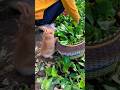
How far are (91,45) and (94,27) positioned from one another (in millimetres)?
97

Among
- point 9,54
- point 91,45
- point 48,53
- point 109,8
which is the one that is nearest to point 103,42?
point 91,45

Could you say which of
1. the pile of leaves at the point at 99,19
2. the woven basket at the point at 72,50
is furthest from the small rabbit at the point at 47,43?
the pile of leaves at the point at 99,19

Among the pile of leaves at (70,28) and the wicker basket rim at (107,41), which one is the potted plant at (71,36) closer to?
the pile of leaves at (70,28)

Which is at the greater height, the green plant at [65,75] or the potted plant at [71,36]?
the potted plant at [71,36]

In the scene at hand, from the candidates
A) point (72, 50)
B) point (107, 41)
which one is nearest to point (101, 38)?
point (107, 41)

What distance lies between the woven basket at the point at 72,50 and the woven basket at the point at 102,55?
5.2 inches

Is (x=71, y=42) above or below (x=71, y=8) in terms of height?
below

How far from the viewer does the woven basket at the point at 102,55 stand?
142 centimetres

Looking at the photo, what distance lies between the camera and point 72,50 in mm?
1573

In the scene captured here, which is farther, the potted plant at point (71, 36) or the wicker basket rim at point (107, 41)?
the potted plant at point (71, 36)

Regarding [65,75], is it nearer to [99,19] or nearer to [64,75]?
[64,75]

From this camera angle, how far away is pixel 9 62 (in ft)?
4.77

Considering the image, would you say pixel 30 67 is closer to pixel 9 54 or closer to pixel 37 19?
pixel 9 54

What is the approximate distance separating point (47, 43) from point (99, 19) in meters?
0.27
